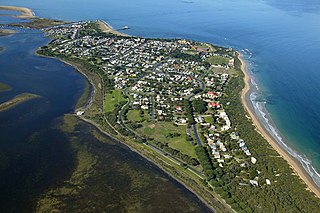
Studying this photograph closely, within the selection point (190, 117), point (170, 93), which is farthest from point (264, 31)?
point (190, 117)

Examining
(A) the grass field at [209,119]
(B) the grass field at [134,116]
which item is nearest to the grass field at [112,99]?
(B) the grass field at [134,116]

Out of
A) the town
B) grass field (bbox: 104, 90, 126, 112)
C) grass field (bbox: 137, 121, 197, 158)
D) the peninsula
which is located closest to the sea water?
the peninsula

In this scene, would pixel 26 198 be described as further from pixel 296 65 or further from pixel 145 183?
pixel 296 65

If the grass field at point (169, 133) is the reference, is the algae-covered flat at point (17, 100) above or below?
above

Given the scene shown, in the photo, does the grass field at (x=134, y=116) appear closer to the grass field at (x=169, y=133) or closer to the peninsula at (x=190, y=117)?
the peninsula at (x=190, y=117)

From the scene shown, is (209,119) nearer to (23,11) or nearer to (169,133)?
(169,133)

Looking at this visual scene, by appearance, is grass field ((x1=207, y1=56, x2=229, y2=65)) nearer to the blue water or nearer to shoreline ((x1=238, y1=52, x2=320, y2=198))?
the blue water
